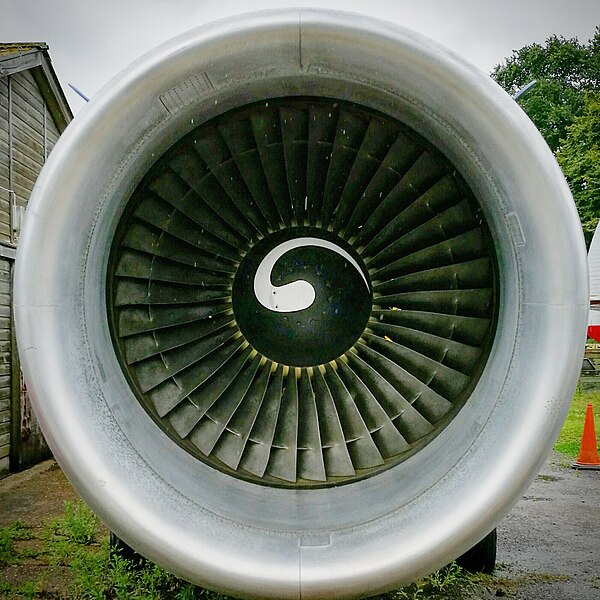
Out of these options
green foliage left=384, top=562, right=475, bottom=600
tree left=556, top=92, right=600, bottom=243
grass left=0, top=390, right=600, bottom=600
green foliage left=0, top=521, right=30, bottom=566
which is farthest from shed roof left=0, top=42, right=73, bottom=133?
tree left=556, top=92, right=600, bottom=243

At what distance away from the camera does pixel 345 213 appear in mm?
2207

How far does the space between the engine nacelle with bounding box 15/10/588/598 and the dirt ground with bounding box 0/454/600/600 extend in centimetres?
129

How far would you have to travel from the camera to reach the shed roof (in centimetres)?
550

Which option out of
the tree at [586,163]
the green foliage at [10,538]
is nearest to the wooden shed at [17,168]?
the green foliage at [10,538]

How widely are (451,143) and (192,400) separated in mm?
1016

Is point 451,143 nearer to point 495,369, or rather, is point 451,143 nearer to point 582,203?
point 495,369

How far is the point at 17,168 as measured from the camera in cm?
586

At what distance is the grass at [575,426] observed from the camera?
5816mm

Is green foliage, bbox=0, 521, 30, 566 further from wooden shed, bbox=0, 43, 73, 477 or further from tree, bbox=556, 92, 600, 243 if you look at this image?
tree, bbox=556, 92, 600, 243

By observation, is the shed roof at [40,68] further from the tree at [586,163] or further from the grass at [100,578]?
the tree at [586,163]

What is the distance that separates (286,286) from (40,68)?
17.2ft

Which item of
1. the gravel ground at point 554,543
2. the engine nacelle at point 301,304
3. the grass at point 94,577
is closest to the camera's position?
the engine nacelle at point 301,304

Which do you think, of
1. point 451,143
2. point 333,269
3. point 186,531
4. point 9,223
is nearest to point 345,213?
point 333,269

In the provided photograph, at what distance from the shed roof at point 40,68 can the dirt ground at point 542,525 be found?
3076mm
